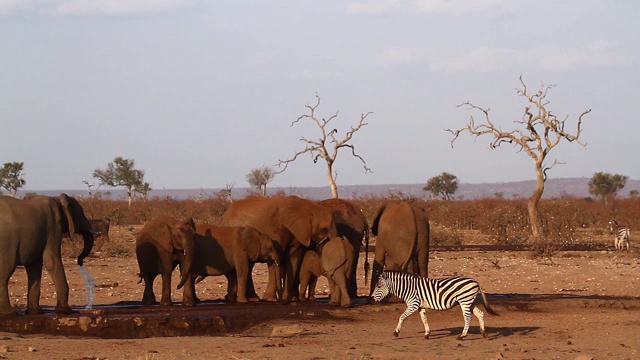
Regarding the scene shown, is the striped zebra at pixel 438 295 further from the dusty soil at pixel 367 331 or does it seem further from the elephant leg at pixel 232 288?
the elephant leg at pixel 232 288

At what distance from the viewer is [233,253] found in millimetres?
19500

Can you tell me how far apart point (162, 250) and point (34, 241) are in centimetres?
295

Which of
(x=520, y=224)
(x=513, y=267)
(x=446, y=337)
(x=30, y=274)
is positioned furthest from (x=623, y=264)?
(x=30, y=274)

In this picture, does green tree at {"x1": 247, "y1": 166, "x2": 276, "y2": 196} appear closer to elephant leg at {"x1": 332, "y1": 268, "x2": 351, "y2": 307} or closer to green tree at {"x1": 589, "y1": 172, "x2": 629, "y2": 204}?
green tree at {"x1": 589, "y1": 172, "x2": 629, "y2": 204}

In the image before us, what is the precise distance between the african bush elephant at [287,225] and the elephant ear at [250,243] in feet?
1.80

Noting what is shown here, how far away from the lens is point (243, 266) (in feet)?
63.9

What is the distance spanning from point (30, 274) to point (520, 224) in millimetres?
28887

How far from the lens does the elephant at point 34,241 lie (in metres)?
16.1

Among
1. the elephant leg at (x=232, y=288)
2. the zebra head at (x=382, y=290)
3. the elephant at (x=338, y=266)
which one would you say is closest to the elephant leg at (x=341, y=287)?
the elephant at (x=338, y=266)

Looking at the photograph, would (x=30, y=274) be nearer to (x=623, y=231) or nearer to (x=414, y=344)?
(x=414, y=344)

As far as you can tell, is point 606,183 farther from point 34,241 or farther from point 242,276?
point 34,241

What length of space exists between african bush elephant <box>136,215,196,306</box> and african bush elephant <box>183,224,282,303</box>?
549 mm

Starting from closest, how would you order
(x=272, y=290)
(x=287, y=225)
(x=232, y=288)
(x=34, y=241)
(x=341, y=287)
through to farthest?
(x=34, y=241) → (x=341, y=287) → (x=272, y=290) → (x=232, y=288) → (x=287, y=225)

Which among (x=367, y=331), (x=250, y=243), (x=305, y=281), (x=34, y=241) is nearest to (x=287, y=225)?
(x=305, y=281)
